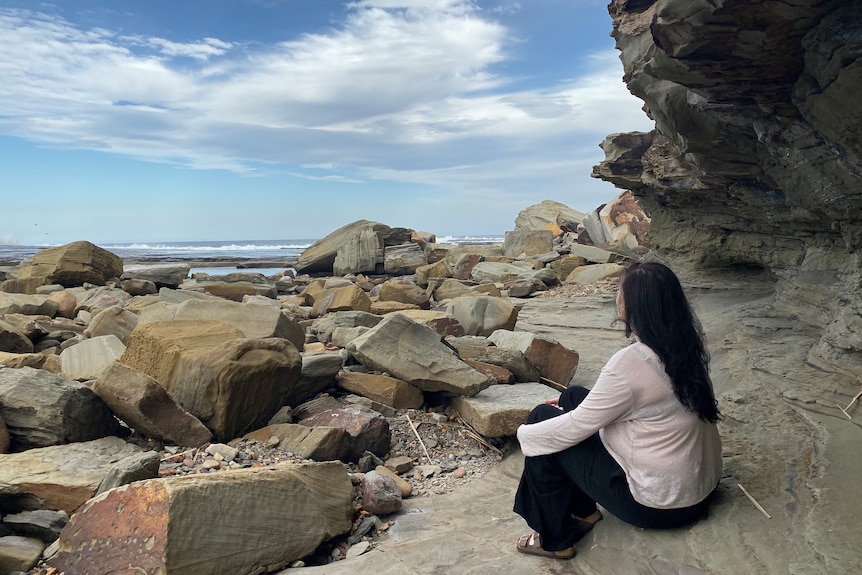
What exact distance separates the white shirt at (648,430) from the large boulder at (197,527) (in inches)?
52.0

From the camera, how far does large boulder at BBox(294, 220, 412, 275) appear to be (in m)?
21.3

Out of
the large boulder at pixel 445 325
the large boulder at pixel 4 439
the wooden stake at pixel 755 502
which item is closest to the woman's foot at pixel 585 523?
the wooden stake at pixel 755 502

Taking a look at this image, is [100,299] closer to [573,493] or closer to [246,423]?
[246,423]

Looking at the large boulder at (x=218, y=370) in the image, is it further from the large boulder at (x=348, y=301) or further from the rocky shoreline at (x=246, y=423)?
the large boulder at (x=348, y=301)

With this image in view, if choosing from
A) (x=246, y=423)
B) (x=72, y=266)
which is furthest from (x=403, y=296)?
(x=72, y=266)

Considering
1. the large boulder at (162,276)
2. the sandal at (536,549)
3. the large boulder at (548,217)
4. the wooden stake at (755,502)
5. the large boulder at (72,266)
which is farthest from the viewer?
the large boulder at (548,217)

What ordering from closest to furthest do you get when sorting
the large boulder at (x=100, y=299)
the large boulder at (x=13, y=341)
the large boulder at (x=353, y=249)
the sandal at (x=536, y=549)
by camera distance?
the sandal at (x=536, y=549) < the large boulder at (x=13, y=341) < the large boulder at (x=100, y=299) < the large boulder at (x=353, y=249)

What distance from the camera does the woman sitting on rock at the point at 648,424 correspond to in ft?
8.54

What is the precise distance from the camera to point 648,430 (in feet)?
8.68

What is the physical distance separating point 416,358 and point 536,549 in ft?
8.22

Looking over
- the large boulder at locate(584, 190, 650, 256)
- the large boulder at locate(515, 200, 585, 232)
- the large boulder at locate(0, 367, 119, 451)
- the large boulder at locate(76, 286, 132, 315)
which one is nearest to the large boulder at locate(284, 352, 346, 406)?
the large boulder at locate(0, 367, 119, 451)

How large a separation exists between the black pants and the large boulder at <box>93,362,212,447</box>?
7.19 ft

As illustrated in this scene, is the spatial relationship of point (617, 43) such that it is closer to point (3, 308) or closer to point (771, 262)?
point (771, 262)

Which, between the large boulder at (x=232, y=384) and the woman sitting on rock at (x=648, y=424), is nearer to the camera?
the woman sitting on rock at (x=648, y=424)
